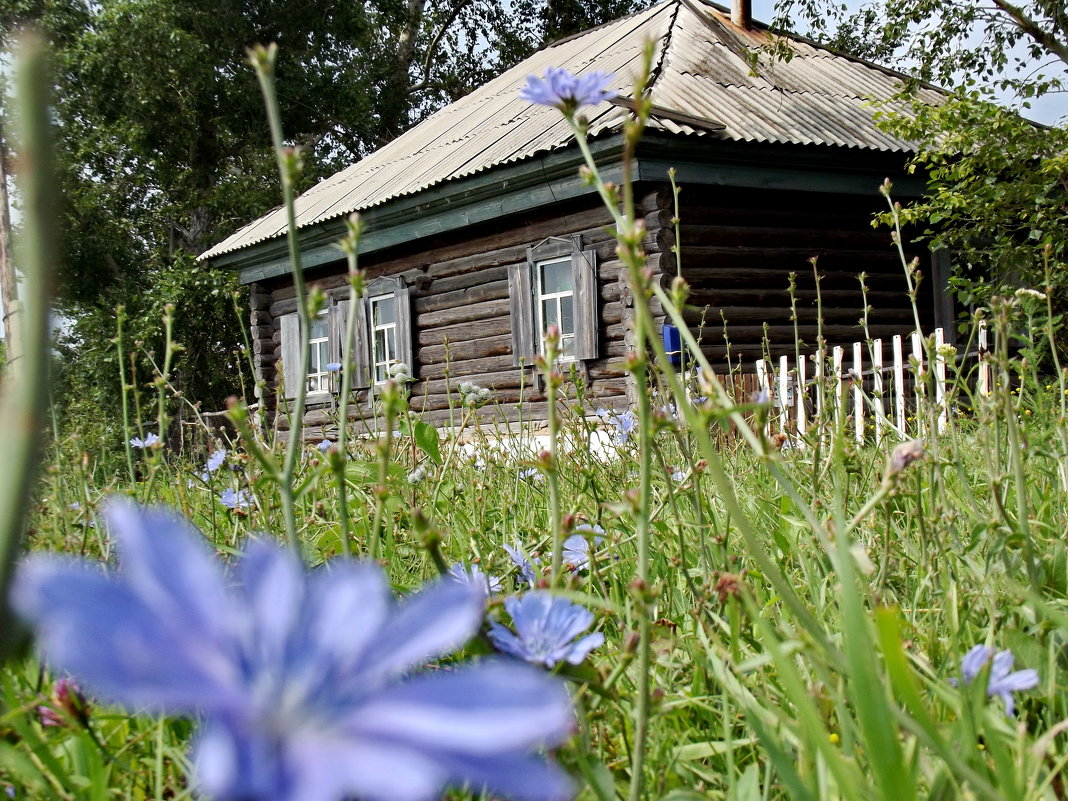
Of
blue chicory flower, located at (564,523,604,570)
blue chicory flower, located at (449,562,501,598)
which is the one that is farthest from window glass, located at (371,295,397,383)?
blue chicory flower, located at (449,562,501,598)

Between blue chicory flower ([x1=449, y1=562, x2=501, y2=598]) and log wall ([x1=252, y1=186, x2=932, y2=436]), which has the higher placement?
log wall ([x1=252, y1=186, x2=932, y2=436])

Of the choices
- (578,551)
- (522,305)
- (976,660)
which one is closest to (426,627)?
(976,660)

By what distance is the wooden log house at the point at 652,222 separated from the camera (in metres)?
8.25

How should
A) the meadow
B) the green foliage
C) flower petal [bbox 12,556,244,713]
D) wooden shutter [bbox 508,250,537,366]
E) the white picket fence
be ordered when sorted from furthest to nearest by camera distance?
wooden shutter [bbox 508,250,537,366] → the green foliage → the white picket fence → the meadow → flower petal [bbox 12,556,244,713]

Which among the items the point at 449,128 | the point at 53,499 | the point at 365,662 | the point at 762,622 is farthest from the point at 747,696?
the point at 449,128

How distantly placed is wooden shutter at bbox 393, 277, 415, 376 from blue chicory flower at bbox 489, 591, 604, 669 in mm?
10213

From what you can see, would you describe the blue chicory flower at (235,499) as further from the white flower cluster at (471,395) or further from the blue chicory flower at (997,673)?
the blue chicory flower at (997,673)

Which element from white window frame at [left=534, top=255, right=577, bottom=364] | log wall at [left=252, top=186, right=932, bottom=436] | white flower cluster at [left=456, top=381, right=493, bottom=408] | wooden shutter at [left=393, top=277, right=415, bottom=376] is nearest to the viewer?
white flower cluster at [left=456, top=381, right=493, bottom=408]

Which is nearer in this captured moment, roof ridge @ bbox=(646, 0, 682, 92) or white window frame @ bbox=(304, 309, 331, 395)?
roof ridge @ bbox=(646, 0, 682, 92)

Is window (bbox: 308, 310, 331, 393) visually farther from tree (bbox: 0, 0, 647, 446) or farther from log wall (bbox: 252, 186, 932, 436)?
tree (bbox: 0, 0, 647, 446)

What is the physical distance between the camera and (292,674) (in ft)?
0.83

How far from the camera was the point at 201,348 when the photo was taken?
18.5m

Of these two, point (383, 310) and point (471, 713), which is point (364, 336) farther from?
point (471, 713)

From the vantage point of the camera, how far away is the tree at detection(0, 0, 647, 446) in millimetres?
18125
